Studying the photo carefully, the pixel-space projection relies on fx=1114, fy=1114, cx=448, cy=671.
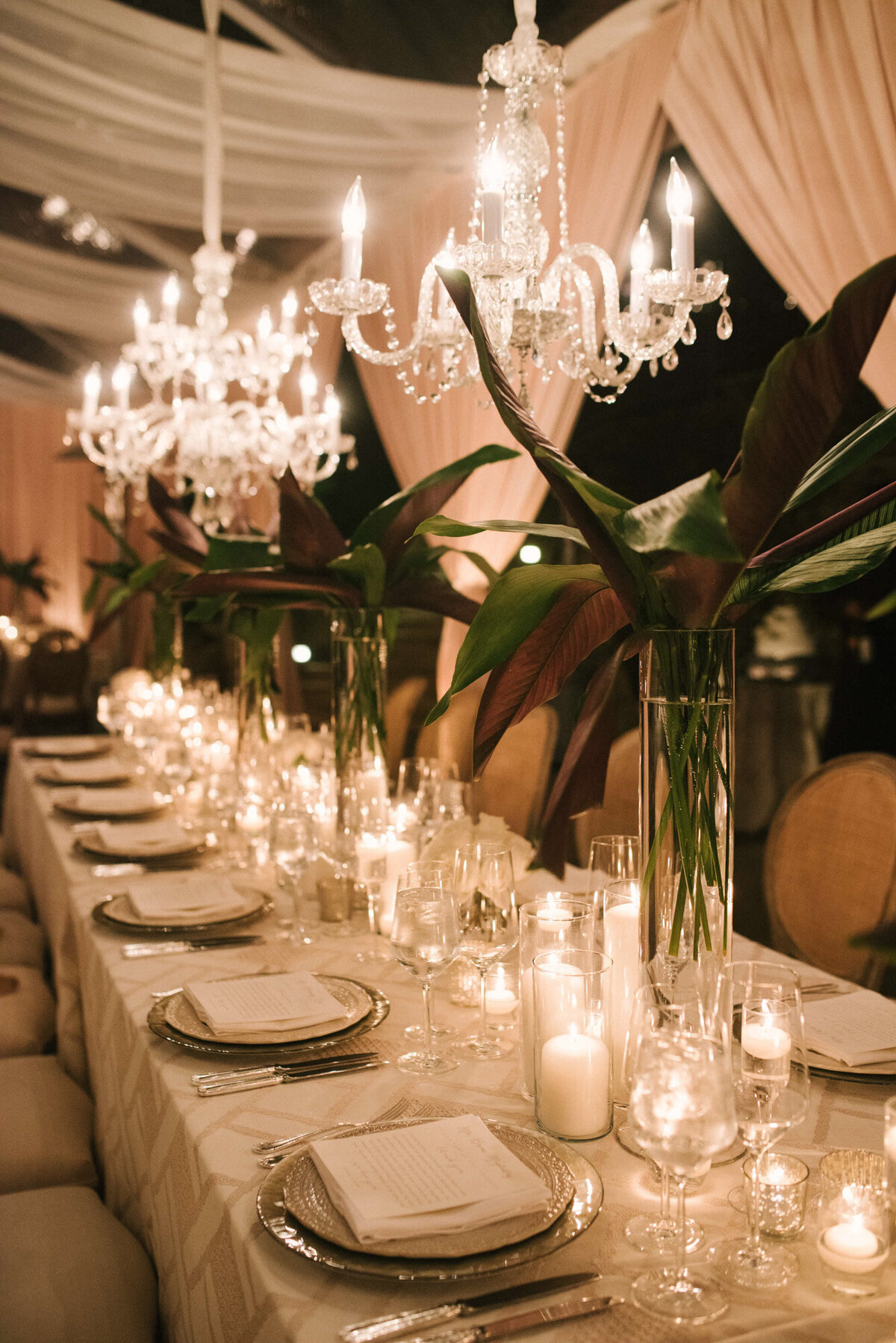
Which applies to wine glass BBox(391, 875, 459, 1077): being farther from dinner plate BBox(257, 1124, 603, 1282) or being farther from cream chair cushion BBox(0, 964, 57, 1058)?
cream chair cushion BBox(0, 964, 57, 1058)

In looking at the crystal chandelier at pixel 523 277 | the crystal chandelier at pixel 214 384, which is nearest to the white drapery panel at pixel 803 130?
the crystal chandelier at pixel 523 277

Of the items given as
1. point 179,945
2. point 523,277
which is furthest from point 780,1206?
point 523,277

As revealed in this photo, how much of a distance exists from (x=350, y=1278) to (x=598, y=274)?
3.67 m

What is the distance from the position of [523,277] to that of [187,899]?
1338 mm

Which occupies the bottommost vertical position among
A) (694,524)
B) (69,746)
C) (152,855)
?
(152,855)

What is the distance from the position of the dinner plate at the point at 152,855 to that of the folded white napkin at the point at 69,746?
1710 mm

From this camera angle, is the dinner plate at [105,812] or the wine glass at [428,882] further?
the dinner plate at [105,812]

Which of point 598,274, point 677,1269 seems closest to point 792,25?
point 598,274

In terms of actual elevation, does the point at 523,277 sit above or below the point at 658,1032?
above

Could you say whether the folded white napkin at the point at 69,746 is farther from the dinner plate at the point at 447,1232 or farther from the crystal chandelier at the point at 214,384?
the dinner plate at the point at 447,1232

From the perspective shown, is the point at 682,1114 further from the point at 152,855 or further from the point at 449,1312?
the point at 152,855

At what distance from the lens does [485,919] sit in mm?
1363

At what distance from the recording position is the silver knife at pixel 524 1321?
2.69 ft

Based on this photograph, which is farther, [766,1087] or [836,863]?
[836,863]
